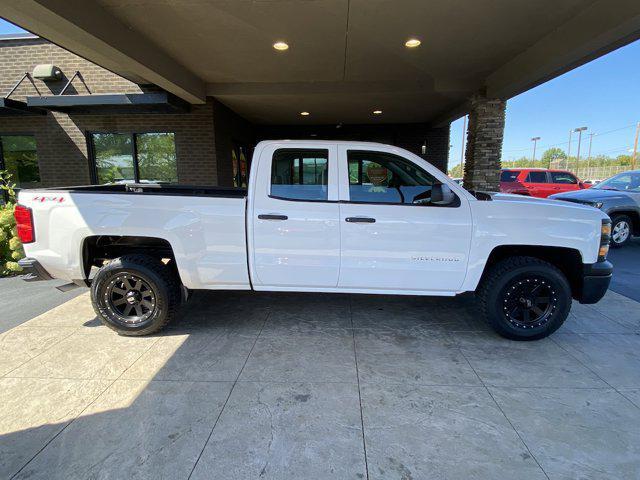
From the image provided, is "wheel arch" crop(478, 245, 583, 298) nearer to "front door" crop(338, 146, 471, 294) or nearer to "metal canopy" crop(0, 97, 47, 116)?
"front door" crop(338, 146, 471, 294)

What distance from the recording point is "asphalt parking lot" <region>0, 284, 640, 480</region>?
2.26 metres

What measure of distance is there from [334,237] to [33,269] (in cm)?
306

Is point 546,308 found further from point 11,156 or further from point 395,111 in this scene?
point 11,156

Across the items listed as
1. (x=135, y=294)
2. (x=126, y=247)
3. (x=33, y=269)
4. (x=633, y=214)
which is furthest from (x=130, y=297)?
(x=633, y=214)

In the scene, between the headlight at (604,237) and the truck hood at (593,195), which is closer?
the headlight at (604,237)

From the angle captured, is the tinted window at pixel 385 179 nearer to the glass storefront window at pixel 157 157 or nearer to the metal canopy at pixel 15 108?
the glass storefront window at pixel 157 157

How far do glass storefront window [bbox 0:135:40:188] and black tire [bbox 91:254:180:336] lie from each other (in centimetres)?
817

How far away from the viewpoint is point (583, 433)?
2506mm

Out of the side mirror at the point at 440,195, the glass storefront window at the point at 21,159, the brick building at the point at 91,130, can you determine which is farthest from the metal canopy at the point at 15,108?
the side mirror at the point at 440,195

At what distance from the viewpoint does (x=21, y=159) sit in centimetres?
974

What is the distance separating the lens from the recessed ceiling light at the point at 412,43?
606cm

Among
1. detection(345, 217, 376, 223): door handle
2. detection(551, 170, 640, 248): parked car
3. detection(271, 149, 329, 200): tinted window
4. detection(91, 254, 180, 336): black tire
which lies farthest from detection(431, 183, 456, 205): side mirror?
detection(551, 170, 640, 248): parked car

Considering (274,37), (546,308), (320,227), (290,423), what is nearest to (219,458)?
(290,423)

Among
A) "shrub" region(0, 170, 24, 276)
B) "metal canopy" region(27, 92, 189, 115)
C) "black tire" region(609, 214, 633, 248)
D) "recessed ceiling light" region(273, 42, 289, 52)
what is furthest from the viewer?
"black tire" region(609, 214, 633, 248)
